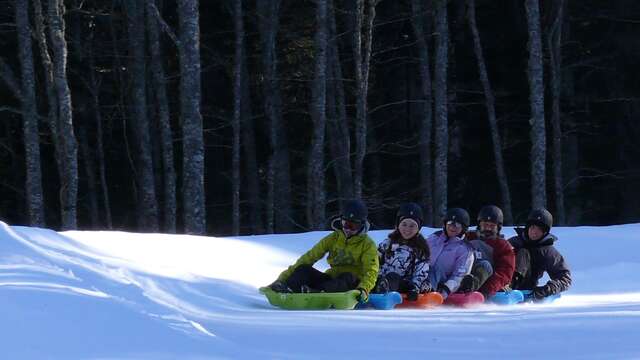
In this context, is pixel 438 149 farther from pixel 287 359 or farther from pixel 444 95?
pixel 287 359

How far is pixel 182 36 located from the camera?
688 inches

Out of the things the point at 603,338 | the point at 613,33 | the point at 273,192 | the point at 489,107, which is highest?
the point at 613,33

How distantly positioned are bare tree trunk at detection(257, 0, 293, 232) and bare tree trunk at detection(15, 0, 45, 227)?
18.8 ft

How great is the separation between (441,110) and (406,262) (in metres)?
12.1

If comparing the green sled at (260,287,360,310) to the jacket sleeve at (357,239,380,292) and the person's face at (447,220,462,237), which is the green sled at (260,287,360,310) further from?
the person's face at (447,220,462,237)

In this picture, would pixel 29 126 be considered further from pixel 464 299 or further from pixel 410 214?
pixel 464 299

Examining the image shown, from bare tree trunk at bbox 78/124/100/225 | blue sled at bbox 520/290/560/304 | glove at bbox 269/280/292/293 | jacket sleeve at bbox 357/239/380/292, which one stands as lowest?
blue sled at bbox 520/290/560/304

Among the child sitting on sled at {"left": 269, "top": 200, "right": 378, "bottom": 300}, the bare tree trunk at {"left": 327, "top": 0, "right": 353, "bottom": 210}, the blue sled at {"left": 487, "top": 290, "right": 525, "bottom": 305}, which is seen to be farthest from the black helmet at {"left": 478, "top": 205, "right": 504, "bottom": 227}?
the bare tree trunk at {"left": 327, "top": 0, "right": 353, "bottom": 210}

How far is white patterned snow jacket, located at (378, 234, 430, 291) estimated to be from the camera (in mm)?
10391

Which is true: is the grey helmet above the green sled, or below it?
above

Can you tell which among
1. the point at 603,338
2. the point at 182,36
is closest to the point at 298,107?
the point at 182,36

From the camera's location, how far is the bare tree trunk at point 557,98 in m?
23.5

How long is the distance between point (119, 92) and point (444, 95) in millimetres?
8539

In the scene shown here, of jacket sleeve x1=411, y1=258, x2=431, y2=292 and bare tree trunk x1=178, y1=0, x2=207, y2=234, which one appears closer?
jacket sleeve x1=411, y1=258, x2=431, y2=292
